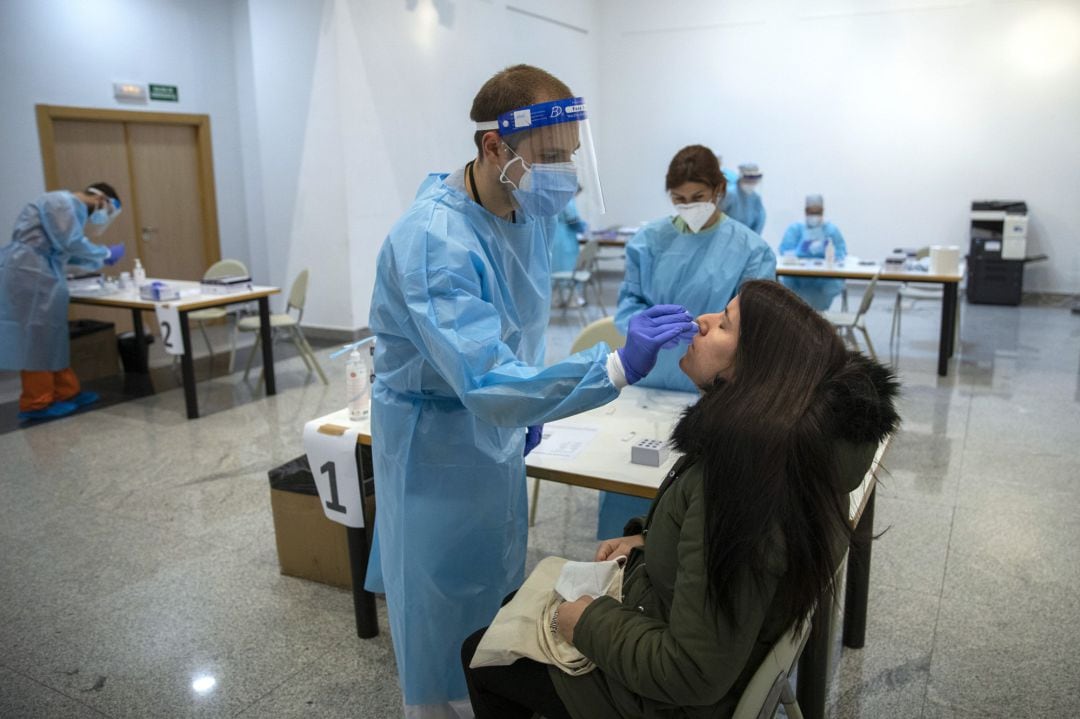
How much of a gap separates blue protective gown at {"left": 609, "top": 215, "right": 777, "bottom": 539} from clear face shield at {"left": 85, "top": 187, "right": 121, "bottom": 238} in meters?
3.77

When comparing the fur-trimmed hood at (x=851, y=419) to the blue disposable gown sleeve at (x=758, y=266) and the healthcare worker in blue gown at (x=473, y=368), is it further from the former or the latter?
the blue disposable gown sleeve at (x=758, y=266)

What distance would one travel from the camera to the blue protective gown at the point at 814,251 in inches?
238

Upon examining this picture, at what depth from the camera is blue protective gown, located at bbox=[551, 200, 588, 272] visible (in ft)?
26.0

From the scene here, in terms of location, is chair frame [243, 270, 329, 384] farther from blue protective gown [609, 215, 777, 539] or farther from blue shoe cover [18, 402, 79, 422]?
blue protective gown [609, 215, 777, 539]

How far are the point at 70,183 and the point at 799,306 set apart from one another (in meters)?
6.55

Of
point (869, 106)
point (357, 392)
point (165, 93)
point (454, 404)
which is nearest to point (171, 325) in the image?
point (357, 392)

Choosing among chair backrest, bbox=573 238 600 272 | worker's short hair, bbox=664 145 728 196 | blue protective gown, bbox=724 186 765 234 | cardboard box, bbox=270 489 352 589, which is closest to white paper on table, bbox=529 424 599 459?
cardboard box, bbox=270 489 352 589

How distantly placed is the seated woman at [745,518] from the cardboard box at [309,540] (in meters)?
1.55

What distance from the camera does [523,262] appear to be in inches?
71.5

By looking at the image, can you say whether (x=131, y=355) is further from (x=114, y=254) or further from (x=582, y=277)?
(x=582, y=277)

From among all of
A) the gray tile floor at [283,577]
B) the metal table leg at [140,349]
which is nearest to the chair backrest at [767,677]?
the gray tile floor at [283,577]

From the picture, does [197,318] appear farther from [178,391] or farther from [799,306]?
[799,306]

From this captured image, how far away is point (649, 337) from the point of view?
138cm

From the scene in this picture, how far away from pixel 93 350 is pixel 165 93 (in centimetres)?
243
